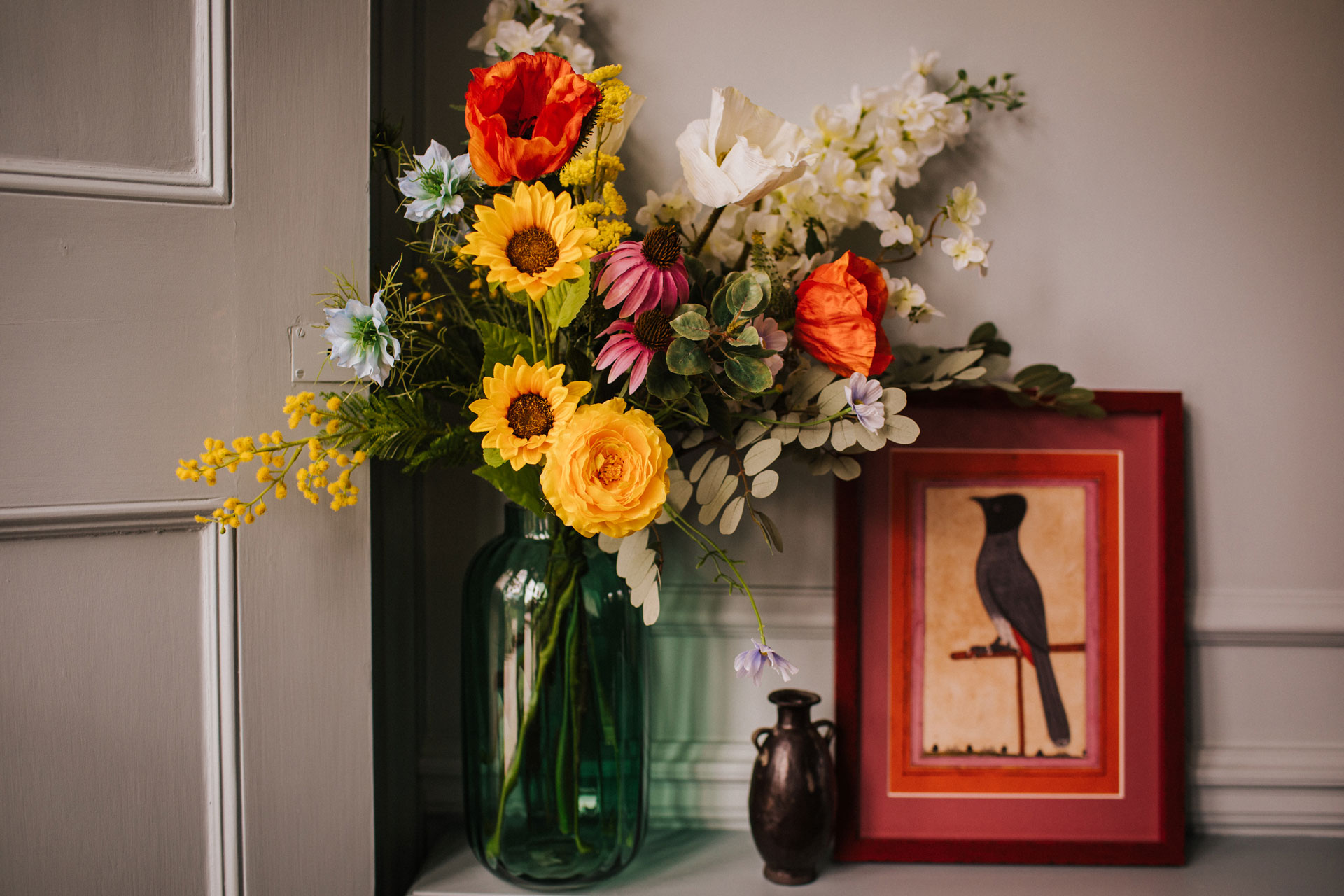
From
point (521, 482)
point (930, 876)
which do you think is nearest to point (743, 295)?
point (521, 482)

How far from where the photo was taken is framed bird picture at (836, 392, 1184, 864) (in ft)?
2.87

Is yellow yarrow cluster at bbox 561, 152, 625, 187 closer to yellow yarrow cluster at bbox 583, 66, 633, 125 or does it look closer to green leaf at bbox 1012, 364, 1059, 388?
yellow yarrow cluster at bbox 583, 66, 633, 125

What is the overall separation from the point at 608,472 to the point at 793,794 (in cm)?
46

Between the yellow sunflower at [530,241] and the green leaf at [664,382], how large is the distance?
0.10 metres

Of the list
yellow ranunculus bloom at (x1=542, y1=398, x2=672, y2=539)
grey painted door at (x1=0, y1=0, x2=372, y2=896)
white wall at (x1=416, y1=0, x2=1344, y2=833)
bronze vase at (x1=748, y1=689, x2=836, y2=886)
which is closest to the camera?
yellow ranunculus bloom at (x1=542, y1=398, x2=672, y2=539)

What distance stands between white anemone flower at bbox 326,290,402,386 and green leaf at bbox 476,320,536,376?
76 mm

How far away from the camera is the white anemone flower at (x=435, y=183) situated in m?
0.63

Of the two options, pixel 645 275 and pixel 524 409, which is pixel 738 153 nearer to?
pixel 645 275

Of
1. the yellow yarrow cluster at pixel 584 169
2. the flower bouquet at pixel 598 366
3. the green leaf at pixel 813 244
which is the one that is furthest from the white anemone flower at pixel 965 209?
the yellow yarrow cluster at pixel 584 169

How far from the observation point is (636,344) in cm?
61

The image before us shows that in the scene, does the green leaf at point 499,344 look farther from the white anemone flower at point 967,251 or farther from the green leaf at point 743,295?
the white anemone flower at point 967,251

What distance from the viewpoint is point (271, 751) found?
0.74 meters

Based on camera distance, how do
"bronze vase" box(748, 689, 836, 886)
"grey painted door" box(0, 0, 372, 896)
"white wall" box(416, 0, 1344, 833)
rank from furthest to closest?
"white wall" box(416, 0, 1344, 833) → "bronze vase" box(748, 689, 836, 886) → "grey painted door" box(0, 0, 372, 896)

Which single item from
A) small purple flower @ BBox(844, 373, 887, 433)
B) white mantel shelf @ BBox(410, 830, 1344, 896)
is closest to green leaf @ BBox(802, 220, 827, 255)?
small purple flower @ BBox(844, 373, 887, 433)
